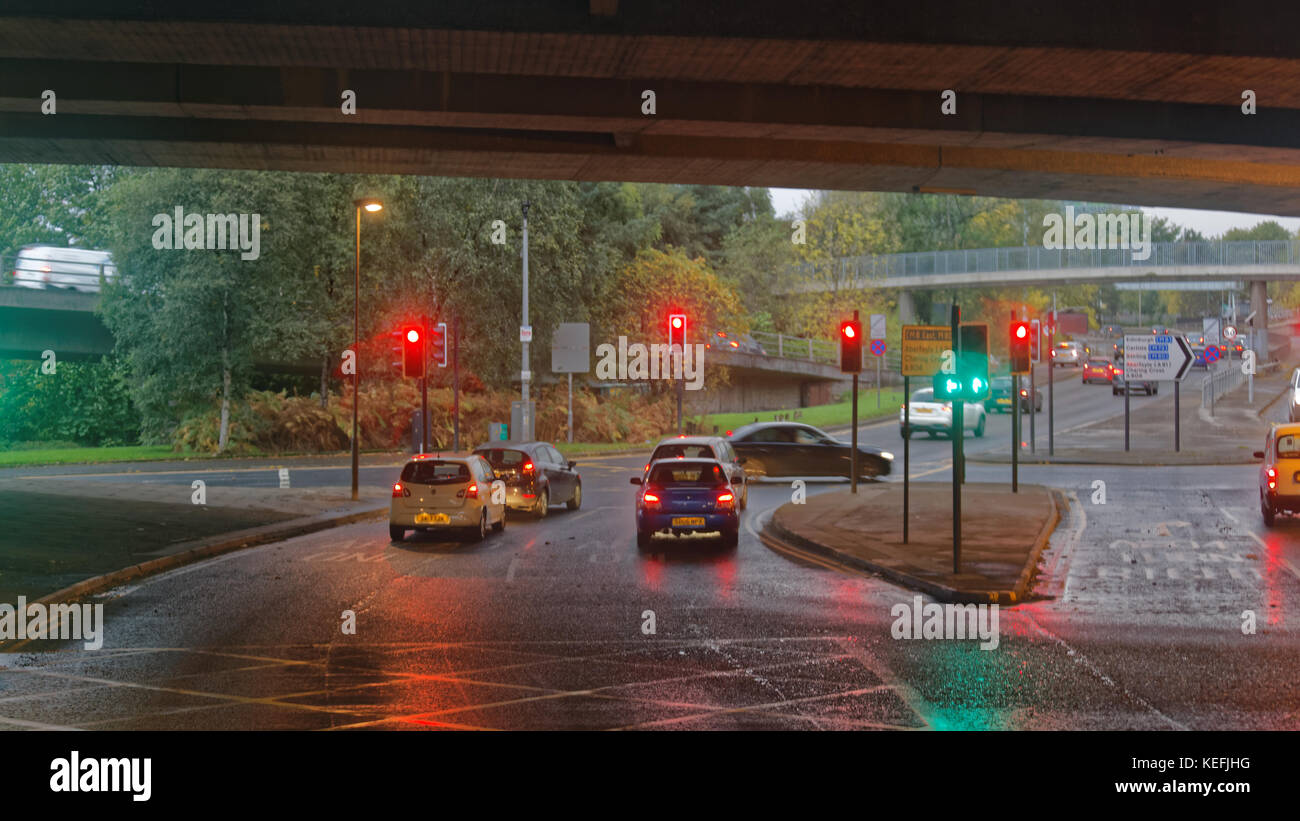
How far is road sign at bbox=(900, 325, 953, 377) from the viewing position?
60.3 feet

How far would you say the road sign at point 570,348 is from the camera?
50344 mm

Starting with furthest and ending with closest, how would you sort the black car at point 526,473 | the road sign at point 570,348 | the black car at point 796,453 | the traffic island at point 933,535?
the road sign at point 570,348 → the black car at point 796,453 → the black car at point 526,473 → the traffic island at point 933,535

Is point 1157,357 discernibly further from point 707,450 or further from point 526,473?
point 526,473

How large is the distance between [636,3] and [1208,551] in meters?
12.7

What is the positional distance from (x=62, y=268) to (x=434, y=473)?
30213mm

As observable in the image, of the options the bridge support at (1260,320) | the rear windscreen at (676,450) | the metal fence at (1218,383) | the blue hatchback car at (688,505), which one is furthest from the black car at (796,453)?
the bridge support at (1260,320)

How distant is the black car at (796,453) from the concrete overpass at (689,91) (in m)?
12.7

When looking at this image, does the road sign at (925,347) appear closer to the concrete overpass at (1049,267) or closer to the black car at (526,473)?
the black car at (526,473)

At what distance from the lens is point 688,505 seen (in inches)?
798

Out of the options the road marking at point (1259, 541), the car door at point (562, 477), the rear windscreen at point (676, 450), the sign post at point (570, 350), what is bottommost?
the road marking at point (1259, 541)

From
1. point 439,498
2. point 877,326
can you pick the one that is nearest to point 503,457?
point 439,498

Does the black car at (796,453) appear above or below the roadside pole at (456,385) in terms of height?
below

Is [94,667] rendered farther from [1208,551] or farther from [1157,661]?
[1208,551]

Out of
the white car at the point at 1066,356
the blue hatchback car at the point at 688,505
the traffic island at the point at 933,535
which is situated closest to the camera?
the traffic island at the point at 933,535
